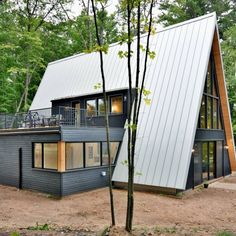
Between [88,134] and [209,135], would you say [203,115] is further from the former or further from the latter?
[88,134]

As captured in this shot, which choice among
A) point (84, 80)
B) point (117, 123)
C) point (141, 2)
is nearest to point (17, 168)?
point (117, 123)

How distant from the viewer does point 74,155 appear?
11.5m

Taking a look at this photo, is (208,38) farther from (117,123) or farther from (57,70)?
(57,70)

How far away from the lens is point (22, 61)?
23.2 metres

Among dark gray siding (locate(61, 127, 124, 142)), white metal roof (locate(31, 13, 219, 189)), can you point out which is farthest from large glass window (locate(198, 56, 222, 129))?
dark gray siding (locate(61, 127, 124, 142))

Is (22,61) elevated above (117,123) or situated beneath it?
elevated above

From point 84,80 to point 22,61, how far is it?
9.03m

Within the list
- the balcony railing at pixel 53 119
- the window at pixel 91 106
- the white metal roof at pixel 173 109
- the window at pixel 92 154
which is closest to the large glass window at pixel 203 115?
the white metal roof at pixel 173 109

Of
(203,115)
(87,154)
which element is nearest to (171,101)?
(203,115)

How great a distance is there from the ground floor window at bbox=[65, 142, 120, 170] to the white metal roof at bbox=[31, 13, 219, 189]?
2.43ft

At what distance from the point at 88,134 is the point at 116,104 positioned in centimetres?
314

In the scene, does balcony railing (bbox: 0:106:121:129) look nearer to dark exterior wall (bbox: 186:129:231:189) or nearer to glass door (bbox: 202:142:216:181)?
dark exterior wall (bbox: 186:129:231:189)

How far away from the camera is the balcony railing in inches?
476

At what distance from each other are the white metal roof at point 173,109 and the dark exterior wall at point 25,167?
3000mm
